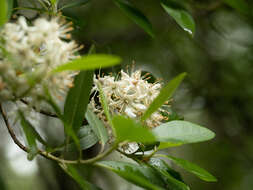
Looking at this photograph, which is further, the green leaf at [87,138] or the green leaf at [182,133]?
the green leaf at [87,138]

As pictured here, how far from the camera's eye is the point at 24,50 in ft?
2.81

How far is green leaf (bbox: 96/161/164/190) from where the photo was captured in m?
0.90

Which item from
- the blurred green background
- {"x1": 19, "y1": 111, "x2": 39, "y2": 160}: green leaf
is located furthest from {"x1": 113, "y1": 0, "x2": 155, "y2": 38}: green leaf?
the blurred green background

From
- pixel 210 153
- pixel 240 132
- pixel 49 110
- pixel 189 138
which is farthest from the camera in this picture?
pixel 210 153

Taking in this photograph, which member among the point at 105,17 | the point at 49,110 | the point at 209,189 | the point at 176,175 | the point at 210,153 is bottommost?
the point at 209,189

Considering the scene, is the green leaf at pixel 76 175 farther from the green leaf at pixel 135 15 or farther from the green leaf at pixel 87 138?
the green leaf at pixel 135 15

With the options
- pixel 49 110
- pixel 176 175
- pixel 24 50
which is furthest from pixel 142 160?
pixel 24 50

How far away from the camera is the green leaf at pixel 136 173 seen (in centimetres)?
90

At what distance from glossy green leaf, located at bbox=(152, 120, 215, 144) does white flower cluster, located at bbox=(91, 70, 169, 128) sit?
14 centimetres

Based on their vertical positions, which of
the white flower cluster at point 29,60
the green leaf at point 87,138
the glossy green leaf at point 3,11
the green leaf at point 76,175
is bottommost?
the green leaf at point 87,138

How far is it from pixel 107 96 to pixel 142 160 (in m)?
0.23

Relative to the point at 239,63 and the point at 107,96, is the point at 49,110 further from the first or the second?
the point at 239,63

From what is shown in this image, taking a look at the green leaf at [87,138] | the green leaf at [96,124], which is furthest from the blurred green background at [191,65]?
the green leaf at [96,124]

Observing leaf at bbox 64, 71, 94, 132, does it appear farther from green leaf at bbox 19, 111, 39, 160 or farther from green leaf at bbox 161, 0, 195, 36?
green leaf at bbox 161, 0, 195, 36
